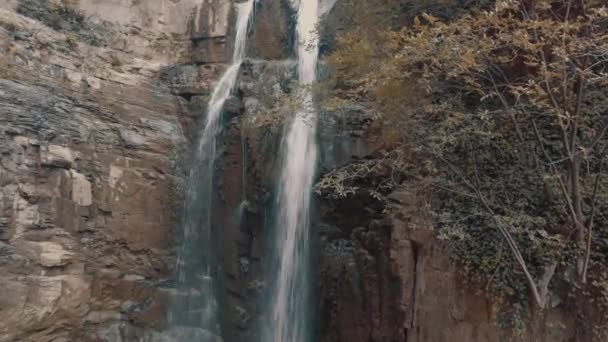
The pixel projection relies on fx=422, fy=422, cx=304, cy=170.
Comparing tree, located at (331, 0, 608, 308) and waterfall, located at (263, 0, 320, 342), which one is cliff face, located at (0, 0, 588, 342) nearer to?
waterfall, located at (263, 0, 320, 342)

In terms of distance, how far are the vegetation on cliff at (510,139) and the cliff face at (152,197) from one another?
0.50 meters

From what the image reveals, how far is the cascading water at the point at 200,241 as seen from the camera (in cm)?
961

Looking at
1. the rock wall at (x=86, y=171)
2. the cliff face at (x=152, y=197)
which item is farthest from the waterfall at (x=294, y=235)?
the rock wall at (x=86, y=171)

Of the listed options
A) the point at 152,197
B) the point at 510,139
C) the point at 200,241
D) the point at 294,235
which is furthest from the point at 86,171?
the point at 510,139

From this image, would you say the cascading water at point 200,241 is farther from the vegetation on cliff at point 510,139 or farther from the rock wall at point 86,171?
the vegetation on cliff at point 510,139

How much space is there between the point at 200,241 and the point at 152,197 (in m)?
1.56

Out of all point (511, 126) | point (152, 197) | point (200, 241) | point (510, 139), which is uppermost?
point (511, 126)

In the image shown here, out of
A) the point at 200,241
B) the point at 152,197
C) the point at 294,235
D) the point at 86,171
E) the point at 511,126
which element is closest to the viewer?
the point at 511,126

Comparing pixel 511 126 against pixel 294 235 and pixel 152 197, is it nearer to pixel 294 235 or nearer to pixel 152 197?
pixel 294 235

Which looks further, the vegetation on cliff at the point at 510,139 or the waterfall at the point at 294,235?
the waterfall at the point at 294,235

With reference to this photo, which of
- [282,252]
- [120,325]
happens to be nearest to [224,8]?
[282,252]

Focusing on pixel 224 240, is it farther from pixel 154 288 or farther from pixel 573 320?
pixel 573 320

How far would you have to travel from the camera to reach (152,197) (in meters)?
10.1

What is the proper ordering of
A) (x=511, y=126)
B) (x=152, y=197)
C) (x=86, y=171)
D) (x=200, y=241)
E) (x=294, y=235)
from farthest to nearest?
(x=200, y=241) < (x=152, y=197) < (x=86, y=171) < (x=294, y=235) < (x=511, y=126)
